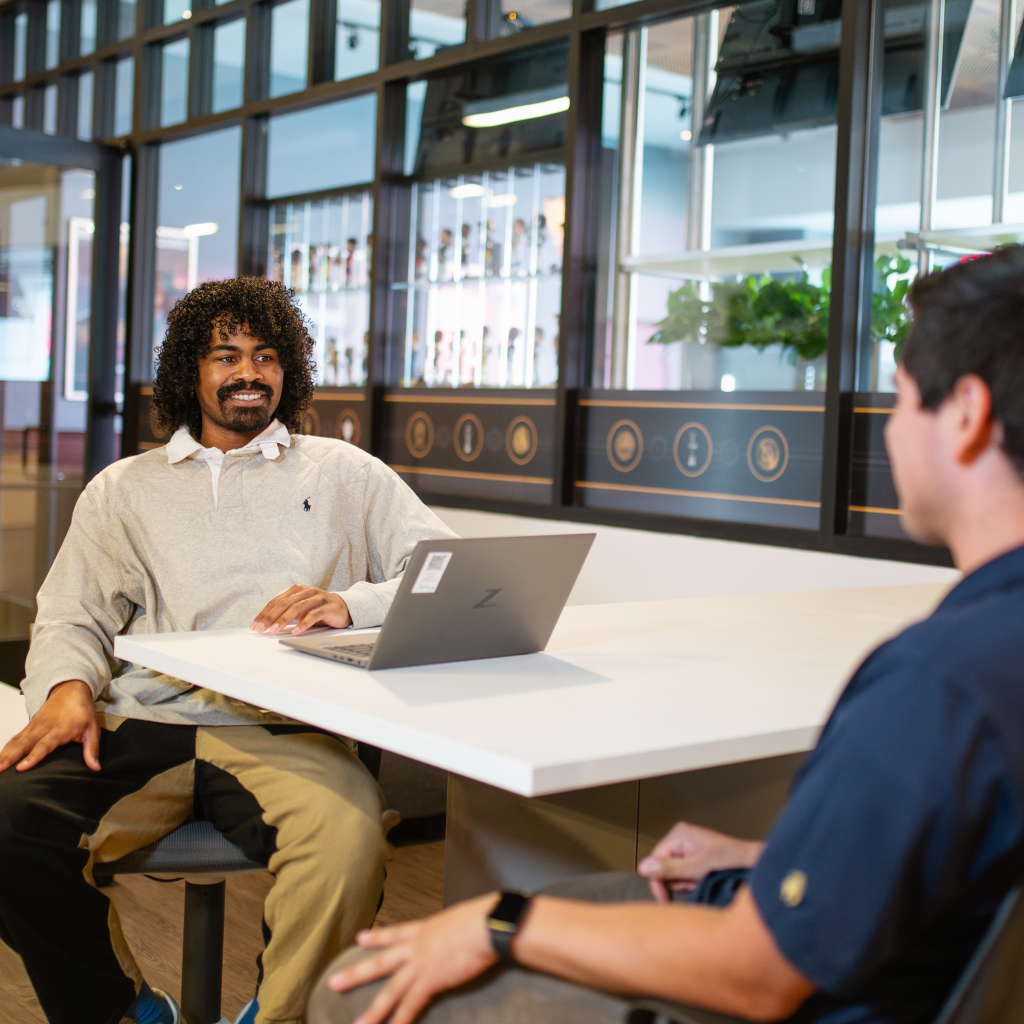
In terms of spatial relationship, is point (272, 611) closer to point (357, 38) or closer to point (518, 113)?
point (518, 113)

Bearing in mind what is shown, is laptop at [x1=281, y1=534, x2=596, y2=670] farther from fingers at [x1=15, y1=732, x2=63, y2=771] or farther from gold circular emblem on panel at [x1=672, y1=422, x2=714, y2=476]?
gold circular emblem on panel at [x1=672, y1=422, x2=714, y2=476]

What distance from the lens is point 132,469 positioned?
2.09 metres

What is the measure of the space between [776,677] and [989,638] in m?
0.77

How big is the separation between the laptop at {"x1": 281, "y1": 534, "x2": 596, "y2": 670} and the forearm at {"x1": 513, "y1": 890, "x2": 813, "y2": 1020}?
52cm

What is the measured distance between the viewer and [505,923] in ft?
3.10

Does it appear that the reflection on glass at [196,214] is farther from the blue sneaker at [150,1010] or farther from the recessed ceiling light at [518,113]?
the blue sneaker at [150,1010]

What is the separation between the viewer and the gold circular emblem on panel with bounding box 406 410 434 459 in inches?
203

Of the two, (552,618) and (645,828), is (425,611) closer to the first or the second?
(552,618)

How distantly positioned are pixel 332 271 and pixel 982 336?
5.12 meters

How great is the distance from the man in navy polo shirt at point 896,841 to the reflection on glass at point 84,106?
7156mm

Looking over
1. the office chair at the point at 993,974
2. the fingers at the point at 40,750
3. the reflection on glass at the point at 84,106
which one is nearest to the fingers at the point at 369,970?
the office chair at the point at 993,974

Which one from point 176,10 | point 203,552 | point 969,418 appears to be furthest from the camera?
point 176,10

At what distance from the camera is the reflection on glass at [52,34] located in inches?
288

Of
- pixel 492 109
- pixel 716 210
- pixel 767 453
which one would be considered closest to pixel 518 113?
pixel 492 109
